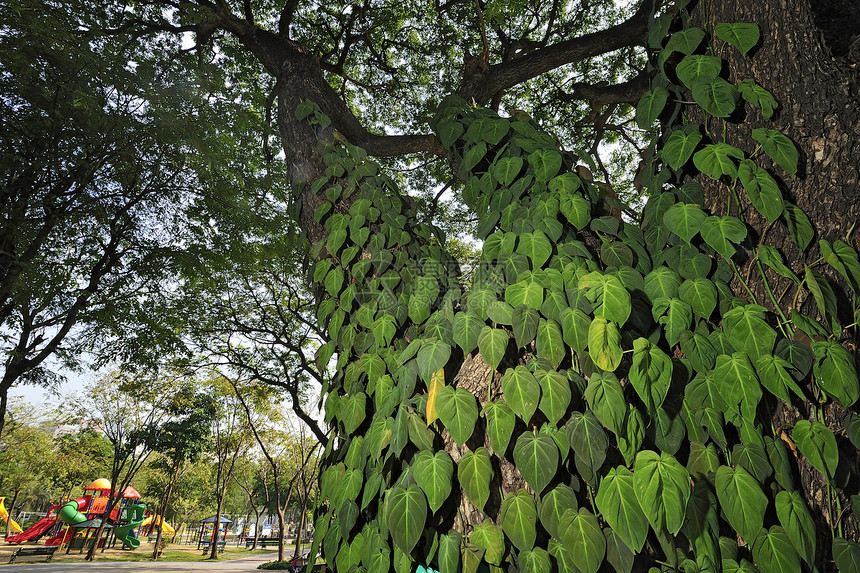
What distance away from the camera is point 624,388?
1176mm

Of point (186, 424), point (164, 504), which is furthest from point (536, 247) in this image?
point (164, 504)

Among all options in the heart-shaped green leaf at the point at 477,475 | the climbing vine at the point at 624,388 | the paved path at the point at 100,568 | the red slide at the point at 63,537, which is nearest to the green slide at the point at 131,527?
the red slide at the point at 63,537

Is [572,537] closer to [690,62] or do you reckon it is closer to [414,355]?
[414,355]

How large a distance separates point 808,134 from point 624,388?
2.66ft

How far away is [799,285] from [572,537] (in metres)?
0.79

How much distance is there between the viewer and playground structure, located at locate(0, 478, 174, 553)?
14326mm

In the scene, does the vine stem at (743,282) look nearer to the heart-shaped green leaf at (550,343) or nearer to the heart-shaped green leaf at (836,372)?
the heart-shaped green leaf at (836,372)

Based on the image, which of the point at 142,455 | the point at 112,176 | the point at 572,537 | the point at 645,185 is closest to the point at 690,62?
the point at 645,185

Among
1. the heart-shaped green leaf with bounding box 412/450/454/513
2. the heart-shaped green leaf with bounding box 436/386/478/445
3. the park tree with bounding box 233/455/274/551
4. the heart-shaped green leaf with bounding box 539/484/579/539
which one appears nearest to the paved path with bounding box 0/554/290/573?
the park tree with bounding box 233/455/274/551

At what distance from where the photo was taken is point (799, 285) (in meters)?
1.10

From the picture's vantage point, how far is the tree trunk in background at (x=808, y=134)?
1066mm

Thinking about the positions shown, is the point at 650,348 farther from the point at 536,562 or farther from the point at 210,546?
the point at 210,546

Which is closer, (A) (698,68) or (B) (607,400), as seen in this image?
(B) (607,400)

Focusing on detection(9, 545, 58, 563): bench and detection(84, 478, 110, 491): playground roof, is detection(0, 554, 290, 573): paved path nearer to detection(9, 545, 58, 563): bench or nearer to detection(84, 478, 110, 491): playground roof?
detection(9, 545, 58, 563): bench
